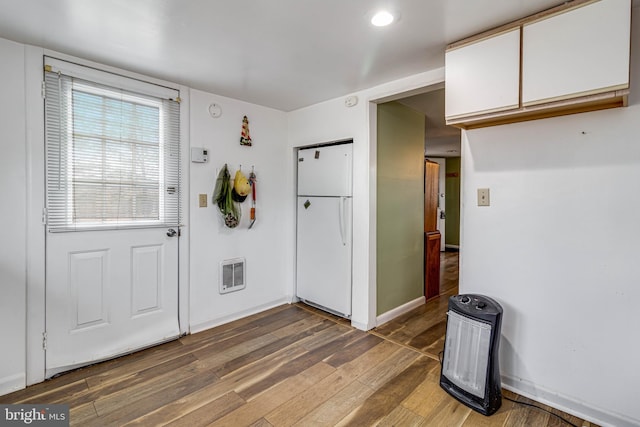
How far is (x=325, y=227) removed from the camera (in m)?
3.39

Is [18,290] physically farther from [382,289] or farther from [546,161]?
[546,161]

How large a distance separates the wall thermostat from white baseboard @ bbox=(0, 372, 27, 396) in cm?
201

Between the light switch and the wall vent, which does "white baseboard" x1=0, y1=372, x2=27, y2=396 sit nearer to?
the wall vent

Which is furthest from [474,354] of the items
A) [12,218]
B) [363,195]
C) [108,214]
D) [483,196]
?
[12,218]

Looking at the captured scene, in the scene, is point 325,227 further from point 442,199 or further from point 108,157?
point 442,199

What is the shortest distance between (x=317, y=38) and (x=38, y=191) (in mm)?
2223

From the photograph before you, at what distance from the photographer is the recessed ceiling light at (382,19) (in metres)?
1.71

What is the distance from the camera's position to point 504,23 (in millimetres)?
1813

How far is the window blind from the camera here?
222cm

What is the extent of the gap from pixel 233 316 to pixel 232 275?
45 cm

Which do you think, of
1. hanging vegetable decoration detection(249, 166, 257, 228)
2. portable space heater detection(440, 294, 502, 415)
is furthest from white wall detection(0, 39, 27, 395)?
portable space heater detection(440, 294, 502, 415)

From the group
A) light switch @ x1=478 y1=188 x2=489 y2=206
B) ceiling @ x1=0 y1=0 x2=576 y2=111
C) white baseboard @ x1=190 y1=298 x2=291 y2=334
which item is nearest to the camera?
ceiling @ x1=0 y1=0 x2=576 y2=111

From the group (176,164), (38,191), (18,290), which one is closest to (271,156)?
(176,164)

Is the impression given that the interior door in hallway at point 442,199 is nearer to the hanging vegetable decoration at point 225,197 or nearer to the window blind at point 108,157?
the hanging vegetable decoration at point 225,197
